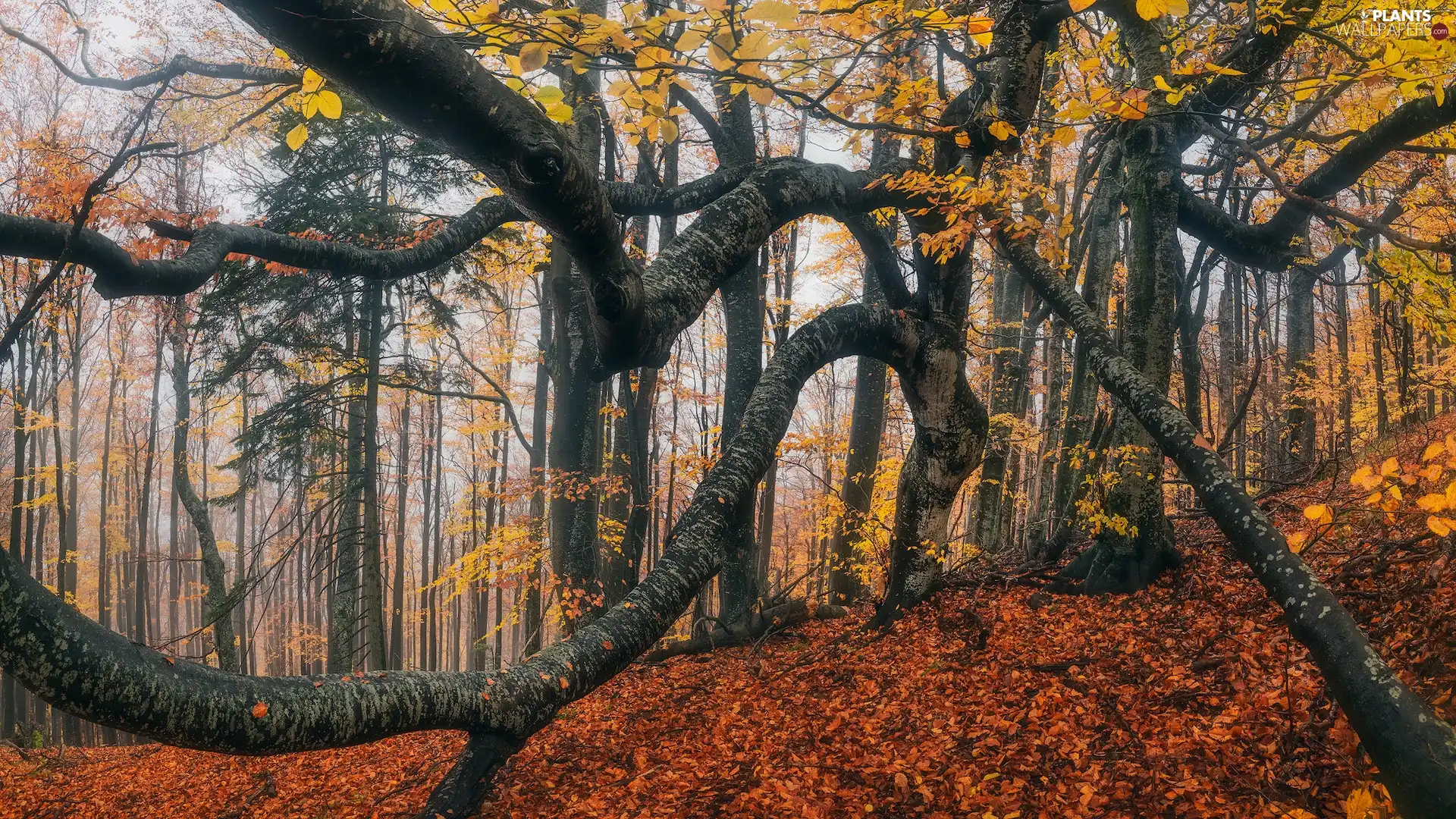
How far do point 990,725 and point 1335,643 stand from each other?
193 centimetres

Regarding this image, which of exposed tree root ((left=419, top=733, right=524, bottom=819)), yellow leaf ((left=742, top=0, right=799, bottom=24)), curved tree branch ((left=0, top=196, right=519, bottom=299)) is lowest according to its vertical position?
exposed tree root ((left=419, top=733, right=524, bottom=819))

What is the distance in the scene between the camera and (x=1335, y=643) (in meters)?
2.37

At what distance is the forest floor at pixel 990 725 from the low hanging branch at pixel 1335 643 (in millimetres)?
324

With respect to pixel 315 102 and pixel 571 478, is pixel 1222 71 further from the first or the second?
pixel 571 478

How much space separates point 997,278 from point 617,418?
26.5ft

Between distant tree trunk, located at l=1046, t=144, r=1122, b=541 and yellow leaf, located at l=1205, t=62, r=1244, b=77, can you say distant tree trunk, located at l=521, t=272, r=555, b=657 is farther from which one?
yellow leaf, located at l=1205, t=62, r=1244, b=77

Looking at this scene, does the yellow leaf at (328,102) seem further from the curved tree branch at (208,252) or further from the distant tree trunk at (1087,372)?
the distant tree trunk at (1087,372)

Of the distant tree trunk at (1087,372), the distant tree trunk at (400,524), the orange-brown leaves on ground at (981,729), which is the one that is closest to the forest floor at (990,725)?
the orange-brown leaves on ground at (981,729)

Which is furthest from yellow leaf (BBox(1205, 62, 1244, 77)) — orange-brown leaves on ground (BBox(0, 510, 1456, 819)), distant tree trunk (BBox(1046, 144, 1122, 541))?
distant tree trunk (BBox(1046, 144, 1122, 541))

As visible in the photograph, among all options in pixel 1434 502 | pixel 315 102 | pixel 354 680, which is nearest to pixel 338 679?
pixel 354 680

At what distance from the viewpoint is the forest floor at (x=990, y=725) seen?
299 centimetres

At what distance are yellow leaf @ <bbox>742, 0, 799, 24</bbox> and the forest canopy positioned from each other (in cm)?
12

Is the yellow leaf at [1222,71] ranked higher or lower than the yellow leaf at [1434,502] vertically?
higher

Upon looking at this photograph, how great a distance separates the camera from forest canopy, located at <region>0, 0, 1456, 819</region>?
2.06 m
